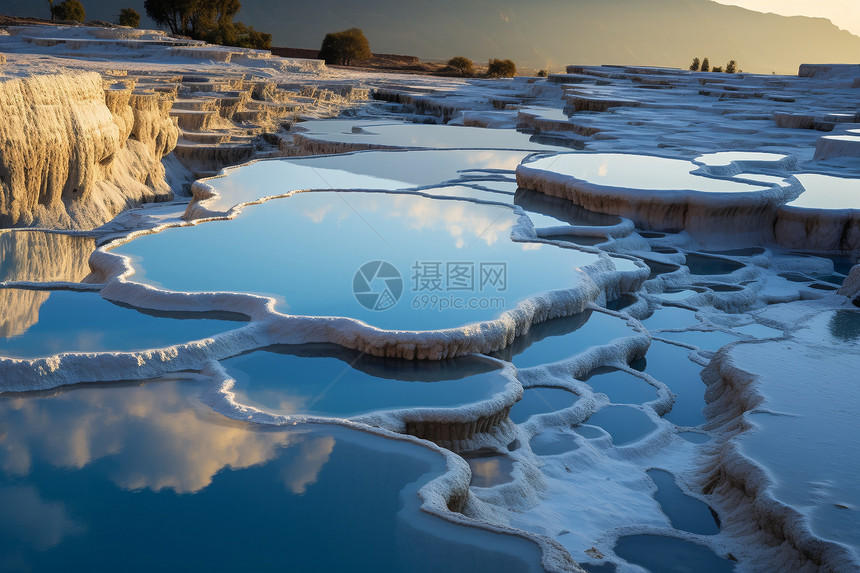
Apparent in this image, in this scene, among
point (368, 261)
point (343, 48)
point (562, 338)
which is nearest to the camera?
point (562, 338)

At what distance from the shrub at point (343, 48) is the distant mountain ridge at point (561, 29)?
61.0 meters

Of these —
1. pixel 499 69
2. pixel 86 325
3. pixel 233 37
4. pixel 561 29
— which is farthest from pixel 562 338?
pixel 561 29

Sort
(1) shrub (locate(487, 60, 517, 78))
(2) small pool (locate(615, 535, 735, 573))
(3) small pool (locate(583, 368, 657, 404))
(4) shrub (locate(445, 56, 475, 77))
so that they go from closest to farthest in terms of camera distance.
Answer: (2) small pool (locate(615, 535, 735, 573)), (3) small pool (locate(583, 368, 657, 404)), (1) shrub (locate(487, 60, 517, 78)), (4) shrub (locate(445, 56, 475, 77))

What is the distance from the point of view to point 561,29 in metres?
138

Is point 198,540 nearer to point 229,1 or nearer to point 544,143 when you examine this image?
point 544,143

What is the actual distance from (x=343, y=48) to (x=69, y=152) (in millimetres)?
31659

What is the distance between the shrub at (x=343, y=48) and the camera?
129 ft

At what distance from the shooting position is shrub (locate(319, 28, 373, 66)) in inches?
1544

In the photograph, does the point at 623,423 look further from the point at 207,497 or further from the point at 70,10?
the point at 70,10

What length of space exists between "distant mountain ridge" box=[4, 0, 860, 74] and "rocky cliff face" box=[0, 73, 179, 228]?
87046mm

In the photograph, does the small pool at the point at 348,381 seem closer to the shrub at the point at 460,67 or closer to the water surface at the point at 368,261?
the water surface at the point at 368,261

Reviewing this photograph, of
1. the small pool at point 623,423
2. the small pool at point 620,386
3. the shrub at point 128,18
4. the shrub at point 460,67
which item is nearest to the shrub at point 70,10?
the shrub at point 128,18

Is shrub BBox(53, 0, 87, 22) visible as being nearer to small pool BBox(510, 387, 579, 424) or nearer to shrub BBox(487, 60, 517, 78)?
shrub BBox(487, 60, 517, 78)

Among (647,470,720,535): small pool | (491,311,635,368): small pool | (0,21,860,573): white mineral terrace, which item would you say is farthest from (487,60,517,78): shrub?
(647,470,720,535): small pool
